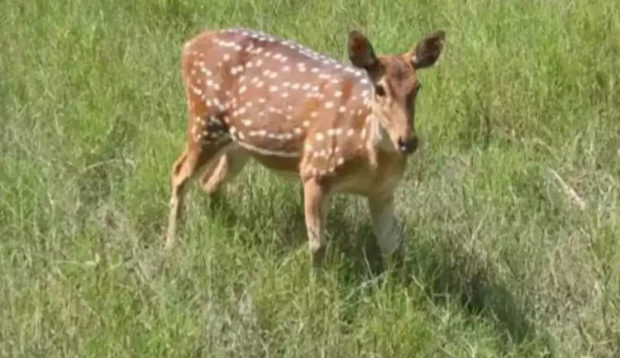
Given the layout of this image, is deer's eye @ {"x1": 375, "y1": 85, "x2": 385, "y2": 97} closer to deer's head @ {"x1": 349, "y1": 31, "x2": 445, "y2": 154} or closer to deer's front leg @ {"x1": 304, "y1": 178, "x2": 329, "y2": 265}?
deer's head @ {"x1": 349, "y1": 31, "x2": 445, "y2": 154}

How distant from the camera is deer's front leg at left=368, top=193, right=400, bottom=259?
21.9 feet

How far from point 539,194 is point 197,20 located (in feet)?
9.07

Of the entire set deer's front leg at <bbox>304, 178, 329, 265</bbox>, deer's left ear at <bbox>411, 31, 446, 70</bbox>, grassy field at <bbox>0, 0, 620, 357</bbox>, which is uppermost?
deer's left ear at <bbox>411, 31, 446, 70</bbox>

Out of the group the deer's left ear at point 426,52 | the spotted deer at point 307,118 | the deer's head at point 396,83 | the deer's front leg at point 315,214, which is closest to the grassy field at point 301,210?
the deer's front leg at point 315,214

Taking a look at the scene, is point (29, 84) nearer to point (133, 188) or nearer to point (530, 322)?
point (133, 188)

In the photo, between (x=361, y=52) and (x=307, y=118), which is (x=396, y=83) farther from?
(x=307, y=118)

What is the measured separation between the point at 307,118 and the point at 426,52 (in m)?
0.65

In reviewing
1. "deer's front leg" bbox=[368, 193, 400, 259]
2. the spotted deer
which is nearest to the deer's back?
the spotted deer

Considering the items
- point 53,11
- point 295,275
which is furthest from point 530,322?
point 53,11

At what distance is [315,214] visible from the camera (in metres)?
6.50

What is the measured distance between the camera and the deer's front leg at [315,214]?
649 cm

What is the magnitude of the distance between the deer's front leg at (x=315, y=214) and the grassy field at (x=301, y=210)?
6 cm

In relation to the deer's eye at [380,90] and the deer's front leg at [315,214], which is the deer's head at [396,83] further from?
the deer's front leg at [315,214]

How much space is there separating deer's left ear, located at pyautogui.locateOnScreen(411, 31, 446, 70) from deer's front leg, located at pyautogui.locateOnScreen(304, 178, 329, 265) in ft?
2.14
